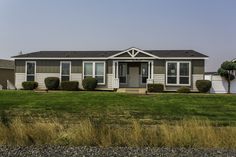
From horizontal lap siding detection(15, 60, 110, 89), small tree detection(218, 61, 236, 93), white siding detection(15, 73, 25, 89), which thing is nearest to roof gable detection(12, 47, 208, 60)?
horizontal lap siding detection(15, 60, 110, 89)

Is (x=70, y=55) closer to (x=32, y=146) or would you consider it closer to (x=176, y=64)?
(x=176, y=64)

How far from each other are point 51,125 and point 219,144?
15.6 feet

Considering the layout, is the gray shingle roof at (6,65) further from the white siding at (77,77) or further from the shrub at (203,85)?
the shrub at (203,85)

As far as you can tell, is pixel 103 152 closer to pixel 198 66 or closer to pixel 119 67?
pixel 198 66

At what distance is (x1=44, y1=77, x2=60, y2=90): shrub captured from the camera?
1521 inches

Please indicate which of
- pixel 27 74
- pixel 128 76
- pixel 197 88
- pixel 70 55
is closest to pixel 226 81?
pixel 197 88

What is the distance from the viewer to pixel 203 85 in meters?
36.2

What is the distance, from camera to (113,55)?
39.3 m

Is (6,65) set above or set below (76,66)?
above

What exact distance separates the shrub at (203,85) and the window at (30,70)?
1581cm

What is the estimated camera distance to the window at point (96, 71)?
3919 cm

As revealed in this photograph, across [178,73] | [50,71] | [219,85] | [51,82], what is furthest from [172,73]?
[50,71]

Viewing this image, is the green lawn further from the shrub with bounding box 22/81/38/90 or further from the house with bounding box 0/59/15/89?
the house with bounding box 0/59/15/89

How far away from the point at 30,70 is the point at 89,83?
6761mm
